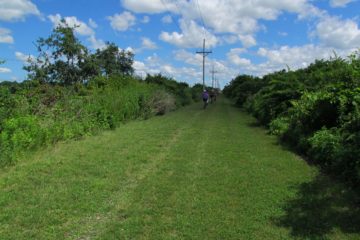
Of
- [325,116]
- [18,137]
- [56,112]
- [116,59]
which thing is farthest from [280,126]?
[116,59]

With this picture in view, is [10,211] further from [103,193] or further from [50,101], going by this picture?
[50,101]

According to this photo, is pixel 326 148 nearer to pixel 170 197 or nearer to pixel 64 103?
pixel 170 197

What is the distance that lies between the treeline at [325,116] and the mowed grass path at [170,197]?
49 cm

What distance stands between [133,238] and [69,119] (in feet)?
32.4

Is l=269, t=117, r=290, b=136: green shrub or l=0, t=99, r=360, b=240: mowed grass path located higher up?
l=269, t=117, r=290, b=136: green shrub

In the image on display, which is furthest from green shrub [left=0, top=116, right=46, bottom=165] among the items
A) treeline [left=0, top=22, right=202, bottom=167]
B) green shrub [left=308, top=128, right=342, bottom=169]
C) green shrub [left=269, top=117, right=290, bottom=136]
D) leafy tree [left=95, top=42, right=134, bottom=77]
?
leafy tree [left=95, top=42, right=134, bottom=77]

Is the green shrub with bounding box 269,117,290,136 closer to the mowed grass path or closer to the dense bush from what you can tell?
the mowed grass path

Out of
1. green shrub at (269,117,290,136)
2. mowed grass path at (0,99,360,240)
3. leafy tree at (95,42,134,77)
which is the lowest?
mowed grass path at (0,99,360,240)

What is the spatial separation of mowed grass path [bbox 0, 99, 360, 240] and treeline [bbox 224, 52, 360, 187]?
0.49 m

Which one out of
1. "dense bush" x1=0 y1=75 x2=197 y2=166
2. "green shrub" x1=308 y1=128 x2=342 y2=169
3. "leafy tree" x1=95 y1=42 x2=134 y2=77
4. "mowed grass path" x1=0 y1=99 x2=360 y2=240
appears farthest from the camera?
"leafy tree" x1=95 y1=42 x2=134 y2=77

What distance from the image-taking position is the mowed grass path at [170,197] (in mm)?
5582

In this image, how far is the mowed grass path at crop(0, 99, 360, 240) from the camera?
18.3 feet

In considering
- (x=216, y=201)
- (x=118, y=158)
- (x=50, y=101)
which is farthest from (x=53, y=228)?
(x=50, y=101)

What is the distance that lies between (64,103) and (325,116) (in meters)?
8.91
